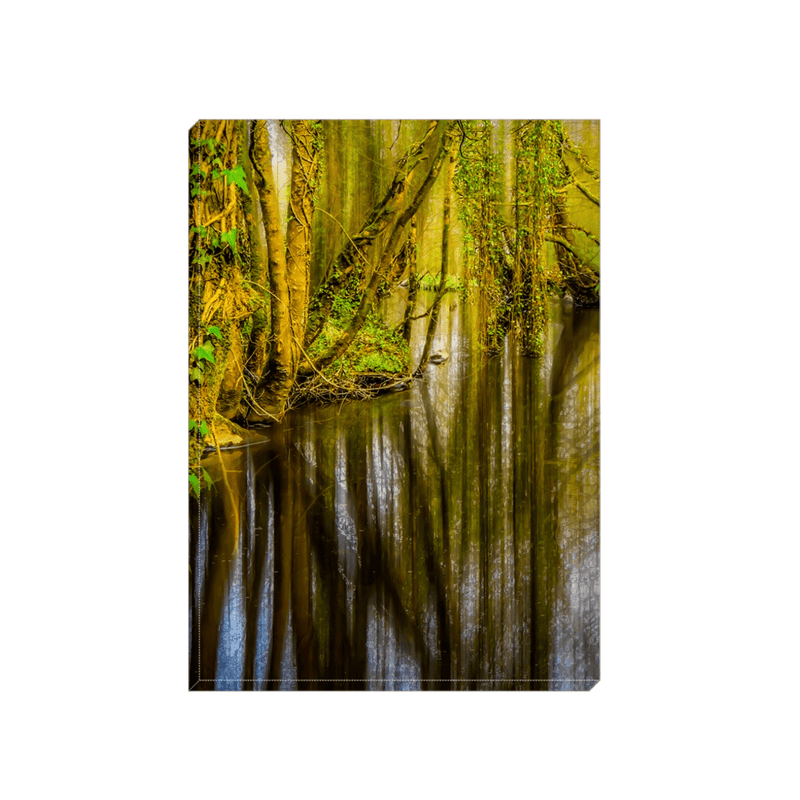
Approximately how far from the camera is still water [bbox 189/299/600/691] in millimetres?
2605

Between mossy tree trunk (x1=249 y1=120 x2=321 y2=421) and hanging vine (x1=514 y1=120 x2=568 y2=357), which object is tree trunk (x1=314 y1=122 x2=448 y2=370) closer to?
mossy tree trunk (x1=249 y1=120 x2=321 y2=421)

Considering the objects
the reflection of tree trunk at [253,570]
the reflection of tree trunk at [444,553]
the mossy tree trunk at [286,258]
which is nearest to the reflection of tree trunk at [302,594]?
the reflection of tree trunk at [253,570]

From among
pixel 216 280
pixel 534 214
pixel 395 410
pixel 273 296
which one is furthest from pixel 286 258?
pixel 534 214

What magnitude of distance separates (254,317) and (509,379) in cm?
108

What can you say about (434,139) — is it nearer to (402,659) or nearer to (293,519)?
(293,519)

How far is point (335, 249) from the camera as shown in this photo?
2.63 meters

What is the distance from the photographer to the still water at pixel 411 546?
2605 mm

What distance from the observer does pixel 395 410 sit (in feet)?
8.62

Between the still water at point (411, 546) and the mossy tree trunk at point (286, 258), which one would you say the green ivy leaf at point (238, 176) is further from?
the still water at point (411, 546)

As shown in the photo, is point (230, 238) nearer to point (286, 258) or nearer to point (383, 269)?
point (286, 258)

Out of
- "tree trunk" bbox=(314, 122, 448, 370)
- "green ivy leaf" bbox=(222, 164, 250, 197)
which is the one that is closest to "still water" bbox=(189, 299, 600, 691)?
"tree trunk" bbox=(314, 122, 448, 370)

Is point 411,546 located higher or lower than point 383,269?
lower

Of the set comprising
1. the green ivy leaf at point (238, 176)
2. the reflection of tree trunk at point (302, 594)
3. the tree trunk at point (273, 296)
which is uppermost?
the green ivy leaf at point (238, 176)

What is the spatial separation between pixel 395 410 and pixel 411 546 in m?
0.56
